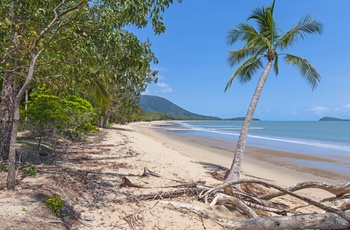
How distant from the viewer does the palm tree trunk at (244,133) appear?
7359 mm

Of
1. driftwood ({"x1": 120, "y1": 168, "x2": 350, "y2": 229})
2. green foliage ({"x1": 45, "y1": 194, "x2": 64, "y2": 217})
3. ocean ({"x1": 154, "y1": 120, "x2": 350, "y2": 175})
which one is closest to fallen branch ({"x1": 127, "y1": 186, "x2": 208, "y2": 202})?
driftwood ({"x1": 120, "y1": 168, "x2": 350, "y2": 229})

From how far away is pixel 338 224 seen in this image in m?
3.52

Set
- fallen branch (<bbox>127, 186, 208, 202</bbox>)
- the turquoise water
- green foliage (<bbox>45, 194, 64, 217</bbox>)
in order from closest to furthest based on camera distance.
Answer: green foliage (<bbox>45, 194, 64, 217</bbox>)
fallen branch (<bbox>127, 186, 208, 202</bbox>)
the turquoise water

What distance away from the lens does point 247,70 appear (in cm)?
975

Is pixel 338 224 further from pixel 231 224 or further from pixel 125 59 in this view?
pixel 125 59

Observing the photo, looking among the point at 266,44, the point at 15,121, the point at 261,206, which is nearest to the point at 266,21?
the point at 266,44

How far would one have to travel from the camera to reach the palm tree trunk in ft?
24.1

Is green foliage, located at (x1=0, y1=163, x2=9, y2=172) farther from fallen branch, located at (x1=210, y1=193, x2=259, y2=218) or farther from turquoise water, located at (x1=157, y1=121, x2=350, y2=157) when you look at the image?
turquoise water, located at (x1=157, y1=121, x2=350, y2=157)

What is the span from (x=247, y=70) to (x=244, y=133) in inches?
119

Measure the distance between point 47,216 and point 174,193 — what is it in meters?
2.37

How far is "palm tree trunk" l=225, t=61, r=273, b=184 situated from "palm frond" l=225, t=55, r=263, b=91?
3.11ft

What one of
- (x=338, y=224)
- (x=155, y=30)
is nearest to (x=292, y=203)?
(x=338, y=224)

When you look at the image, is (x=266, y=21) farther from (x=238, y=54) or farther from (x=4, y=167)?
(x=4, y=167)

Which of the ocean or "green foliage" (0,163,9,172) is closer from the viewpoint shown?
"green foliage" (0,163,9,172)
